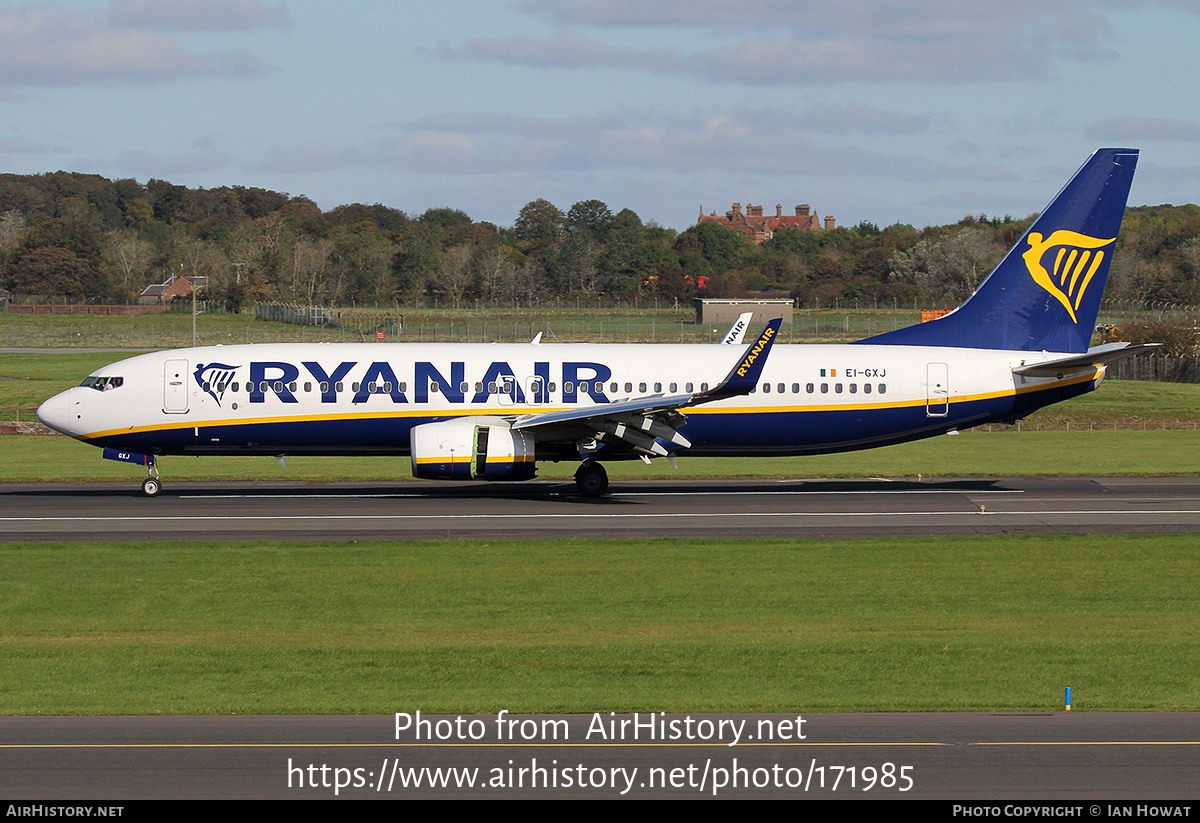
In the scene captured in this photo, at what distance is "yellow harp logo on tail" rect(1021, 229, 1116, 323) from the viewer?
34.5 m

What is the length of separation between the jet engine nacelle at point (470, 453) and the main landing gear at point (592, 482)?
9.28 feet

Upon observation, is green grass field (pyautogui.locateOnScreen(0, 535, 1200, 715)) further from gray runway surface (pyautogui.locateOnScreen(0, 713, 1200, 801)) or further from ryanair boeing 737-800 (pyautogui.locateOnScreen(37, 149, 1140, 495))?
ryanair boeing 737-800 (pyautogui.locateOnScreen(37, 149, 1140, 495))

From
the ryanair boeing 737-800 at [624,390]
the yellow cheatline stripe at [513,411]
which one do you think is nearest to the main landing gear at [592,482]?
the ryanair boeing 737-800 at [624,390]

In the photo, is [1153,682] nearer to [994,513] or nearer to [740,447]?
[994,513]

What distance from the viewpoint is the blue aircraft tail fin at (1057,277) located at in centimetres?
3428

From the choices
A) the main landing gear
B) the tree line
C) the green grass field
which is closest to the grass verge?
the main landing gear

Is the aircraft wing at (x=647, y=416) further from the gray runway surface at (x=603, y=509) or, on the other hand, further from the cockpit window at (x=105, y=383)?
the cockpit window at (x=105, y=383)

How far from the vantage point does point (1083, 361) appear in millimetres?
32656

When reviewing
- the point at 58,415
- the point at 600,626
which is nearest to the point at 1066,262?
the point at 600,626

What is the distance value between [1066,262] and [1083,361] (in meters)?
3.60

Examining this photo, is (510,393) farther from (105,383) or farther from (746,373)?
(105,383)

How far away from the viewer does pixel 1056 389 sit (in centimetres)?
3394

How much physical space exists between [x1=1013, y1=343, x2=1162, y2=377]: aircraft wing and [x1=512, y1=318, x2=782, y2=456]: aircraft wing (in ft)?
26.1
